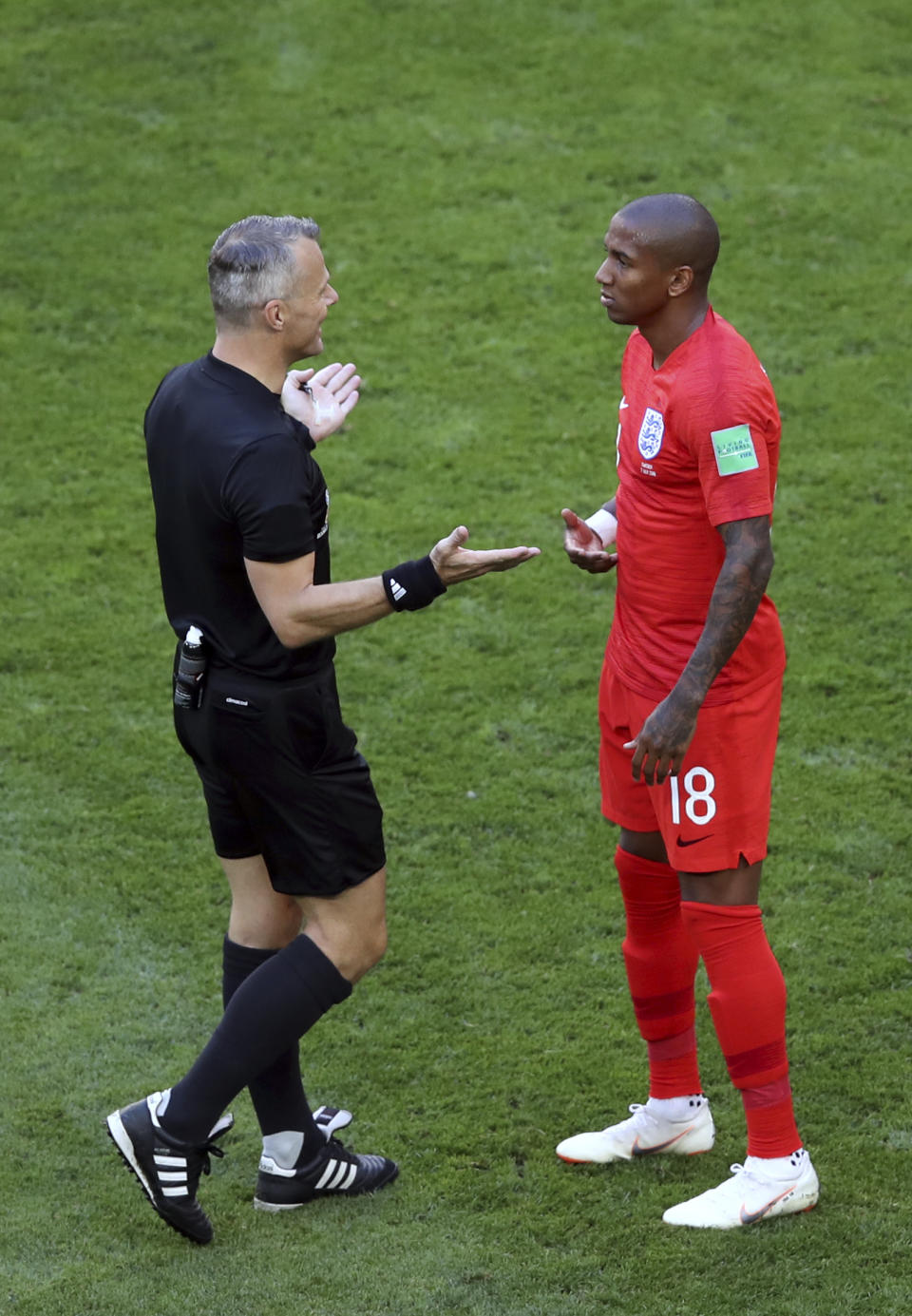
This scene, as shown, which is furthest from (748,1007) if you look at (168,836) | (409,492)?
(409,492)

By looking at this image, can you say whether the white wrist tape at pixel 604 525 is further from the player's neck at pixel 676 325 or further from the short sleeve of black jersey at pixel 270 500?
the short sleeve of black jersey at pixel 270 500

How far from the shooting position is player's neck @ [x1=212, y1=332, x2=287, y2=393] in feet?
10.6

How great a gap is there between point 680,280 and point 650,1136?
1.92 meters

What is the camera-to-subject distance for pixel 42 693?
573 centimetres

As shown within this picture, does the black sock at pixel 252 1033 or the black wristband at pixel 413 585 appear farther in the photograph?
the black sock at pixel 252 1033

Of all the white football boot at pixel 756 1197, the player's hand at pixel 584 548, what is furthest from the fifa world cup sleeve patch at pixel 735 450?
the white football boot at pixel 756 1197

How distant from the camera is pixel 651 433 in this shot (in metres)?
3.33

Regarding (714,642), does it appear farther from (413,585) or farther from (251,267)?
(251,267)

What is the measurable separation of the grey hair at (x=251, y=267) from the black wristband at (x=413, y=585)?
0.59 meters

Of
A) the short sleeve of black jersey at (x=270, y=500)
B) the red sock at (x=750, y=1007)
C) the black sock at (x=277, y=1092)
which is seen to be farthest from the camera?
the black sock at (x=277, y=1092)

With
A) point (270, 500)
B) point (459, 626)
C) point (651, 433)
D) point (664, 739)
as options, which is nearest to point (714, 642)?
point (664, 739)

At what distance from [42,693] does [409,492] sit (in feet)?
6.06

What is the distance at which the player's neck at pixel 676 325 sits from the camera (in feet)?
10.9

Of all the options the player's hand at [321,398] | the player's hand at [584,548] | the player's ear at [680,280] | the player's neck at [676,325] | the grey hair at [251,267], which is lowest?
the player's hand at [584,548]
